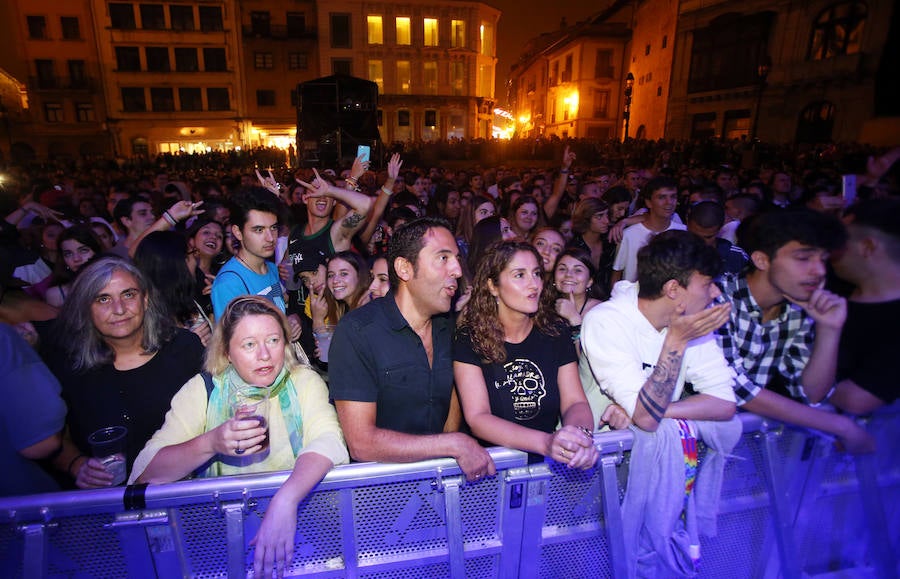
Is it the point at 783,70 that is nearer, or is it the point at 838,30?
the point at 838,30

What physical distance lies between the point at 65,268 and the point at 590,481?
4.88 m

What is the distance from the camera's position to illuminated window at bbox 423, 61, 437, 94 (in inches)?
1681

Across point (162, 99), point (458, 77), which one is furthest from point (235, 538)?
point (162, 99)

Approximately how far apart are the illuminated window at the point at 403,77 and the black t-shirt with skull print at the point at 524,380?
45264 millimetres

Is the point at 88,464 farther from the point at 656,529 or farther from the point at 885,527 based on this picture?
the point at 885,527

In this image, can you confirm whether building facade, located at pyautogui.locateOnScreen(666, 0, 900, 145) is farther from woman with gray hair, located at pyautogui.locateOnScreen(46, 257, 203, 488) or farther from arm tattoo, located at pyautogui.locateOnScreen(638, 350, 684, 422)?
woman with gray hair, located at pyautogui.locateOnScreen(46, 257, 203, 488)

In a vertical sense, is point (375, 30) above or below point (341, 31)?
above

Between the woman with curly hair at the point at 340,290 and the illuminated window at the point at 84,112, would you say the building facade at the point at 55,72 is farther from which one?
the woman with curly hair at the point at 340,290

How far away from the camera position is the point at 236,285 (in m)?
3.29

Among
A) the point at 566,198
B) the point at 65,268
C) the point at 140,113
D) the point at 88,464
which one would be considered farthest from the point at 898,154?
the point at 140,113

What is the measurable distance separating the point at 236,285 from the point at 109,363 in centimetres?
103

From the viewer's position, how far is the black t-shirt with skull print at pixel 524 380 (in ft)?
7.73

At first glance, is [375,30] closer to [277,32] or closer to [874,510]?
[277,32]

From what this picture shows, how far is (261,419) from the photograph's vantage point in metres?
1.74
